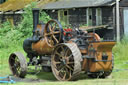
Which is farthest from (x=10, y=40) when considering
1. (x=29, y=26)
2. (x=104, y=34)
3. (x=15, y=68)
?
(x=15, y=68)

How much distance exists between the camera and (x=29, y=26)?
27125 mm

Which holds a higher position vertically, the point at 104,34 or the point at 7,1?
the point at 7,1

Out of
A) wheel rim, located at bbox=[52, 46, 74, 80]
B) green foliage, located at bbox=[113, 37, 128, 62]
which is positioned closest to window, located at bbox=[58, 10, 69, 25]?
green foliage, located at bbox=[113, 37, 128, 62]

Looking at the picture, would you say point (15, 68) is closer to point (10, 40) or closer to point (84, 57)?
point (84, 57)

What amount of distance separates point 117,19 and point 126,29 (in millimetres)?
1494

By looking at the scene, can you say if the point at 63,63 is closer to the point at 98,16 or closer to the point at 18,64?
the point at 18,64

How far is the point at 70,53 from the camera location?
11797 millimetres

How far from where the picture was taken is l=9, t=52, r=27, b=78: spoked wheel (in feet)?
42.7

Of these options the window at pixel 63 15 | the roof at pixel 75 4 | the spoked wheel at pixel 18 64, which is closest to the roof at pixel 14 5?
the roof at pixel 75 4

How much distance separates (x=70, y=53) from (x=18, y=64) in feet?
8.50

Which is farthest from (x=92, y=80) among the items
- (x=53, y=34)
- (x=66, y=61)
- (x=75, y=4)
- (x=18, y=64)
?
(x=75, y=4)

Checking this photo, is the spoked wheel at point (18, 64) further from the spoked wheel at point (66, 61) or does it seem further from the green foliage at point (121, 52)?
the green foliage at point (121, 52)

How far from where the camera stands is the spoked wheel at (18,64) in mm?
13000

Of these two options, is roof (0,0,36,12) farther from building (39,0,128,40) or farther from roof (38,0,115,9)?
building (39,0,128,40)
